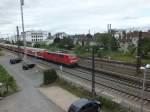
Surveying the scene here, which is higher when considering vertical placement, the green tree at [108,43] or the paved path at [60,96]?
the green tree at [108,43]

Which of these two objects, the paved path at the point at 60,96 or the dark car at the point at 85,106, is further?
the paved path at the point at 60,96

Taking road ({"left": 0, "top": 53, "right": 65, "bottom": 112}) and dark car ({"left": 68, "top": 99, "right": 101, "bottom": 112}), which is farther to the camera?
road ({"left": 0, "top": 53, "right": 65, "bottom": 112})

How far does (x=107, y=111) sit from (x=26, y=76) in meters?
21.8

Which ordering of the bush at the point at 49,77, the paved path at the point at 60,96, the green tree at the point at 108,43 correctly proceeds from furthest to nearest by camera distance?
the green tree at the point at 108,43
the bush at the point at 49,77
the paved path at the point at 60,96

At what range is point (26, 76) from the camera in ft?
123

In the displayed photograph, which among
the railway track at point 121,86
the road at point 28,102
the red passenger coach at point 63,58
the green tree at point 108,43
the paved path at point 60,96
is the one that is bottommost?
the road at point 28,102

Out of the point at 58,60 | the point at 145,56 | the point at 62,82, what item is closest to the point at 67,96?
the point at 62,82

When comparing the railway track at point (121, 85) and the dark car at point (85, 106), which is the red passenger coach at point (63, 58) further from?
the dark car at point (85, 106)

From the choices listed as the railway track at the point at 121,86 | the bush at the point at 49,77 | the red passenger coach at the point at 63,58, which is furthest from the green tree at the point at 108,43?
the bush at the point at 49,77

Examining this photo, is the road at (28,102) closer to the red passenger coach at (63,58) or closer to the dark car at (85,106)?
the dark car at (85,106)

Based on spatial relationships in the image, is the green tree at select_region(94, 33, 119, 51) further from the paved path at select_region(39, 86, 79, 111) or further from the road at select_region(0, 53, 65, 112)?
the paved path at select_region(39, 86, 79, 111)

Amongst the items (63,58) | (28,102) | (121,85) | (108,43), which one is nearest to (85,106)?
(28,102)

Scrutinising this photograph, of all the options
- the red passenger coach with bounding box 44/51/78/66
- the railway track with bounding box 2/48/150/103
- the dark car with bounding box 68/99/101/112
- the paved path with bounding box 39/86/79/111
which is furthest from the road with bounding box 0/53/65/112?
the red passenger coach with bounding box 44/51/78/66

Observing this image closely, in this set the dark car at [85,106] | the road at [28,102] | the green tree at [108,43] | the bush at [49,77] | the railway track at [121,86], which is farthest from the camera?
the green tree at [108,43]
